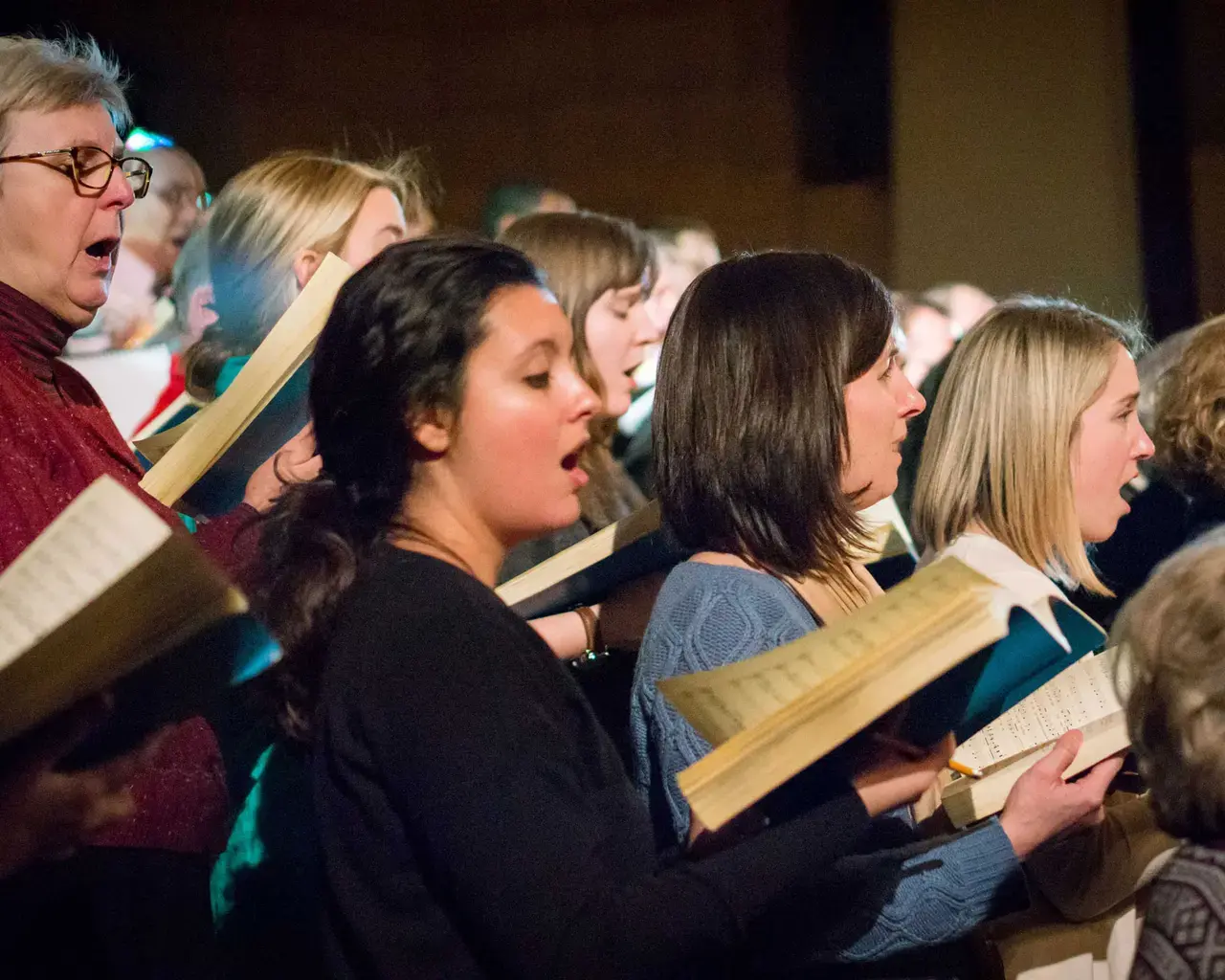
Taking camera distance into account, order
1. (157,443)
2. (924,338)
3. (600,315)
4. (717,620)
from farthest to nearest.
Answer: (924,338) → (600,315) → (157,443) → (717,620)

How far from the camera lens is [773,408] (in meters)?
1.45

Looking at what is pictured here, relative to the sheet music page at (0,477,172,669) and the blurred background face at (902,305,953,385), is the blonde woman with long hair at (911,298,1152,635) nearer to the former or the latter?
the sheet music page at (0,477,172,669)

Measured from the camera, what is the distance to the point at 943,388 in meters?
1.91

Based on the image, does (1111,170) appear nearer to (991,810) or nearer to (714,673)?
(991,810)

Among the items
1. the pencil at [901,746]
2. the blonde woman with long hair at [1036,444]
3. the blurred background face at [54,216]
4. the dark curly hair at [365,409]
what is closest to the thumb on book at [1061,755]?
the pencil at [901,746]

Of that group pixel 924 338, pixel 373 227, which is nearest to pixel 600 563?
pixel 373 227

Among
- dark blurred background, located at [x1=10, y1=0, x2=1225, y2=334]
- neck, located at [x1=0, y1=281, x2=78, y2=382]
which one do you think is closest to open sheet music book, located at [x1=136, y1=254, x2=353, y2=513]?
neck, located at [x1=0, y1=281, x2=78, y2=382]

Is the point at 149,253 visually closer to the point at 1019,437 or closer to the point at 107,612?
the point at 1019,437

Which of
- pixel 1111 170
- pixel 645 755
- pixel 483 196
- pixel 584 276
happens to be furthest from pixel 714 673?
pixel 1111 170

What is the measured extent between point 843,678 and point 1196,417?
4.94 feet

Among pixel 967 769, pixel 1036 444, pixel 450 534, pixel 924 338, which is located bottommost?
pixel 967 769

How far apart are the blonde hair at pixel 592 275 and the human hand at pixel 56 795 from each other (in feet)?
3.77

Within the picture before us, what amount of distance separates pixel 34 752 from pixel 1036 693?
41.3 inches

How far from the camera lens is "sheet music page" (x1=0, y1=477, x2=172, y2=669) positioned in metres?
0.88
